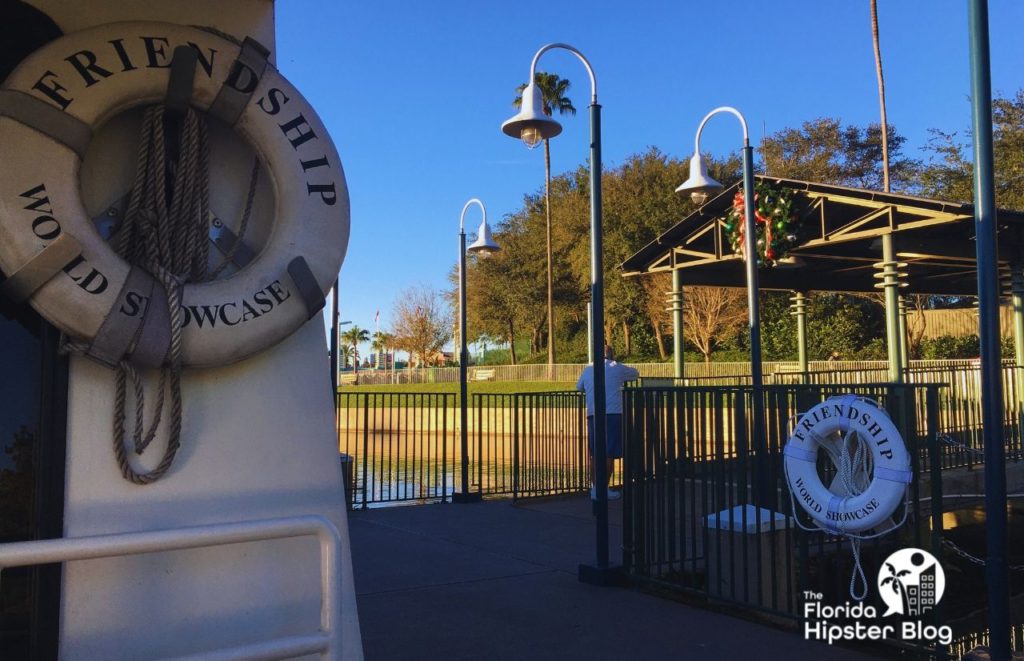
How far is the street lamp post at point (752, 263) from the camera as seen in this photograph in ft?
15.6

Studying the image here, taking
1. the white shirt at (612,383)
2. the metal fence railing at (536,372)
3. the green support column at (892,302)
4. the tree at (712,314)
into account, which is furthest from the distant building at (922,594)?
the tree at (712,314)

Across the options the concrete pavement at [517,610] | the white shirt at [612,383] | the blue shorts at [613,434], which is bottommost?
the concrete pavement at [517,610]

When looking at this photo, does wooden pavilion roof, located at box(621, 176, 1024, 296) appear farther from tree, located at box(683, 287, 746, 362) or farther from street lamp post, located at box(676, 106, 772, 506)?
tree, located at box(683, 287, 746, 362)

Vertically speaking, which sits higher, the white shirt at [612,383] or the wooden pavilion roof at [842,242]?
the wooden pavilion roof at [842,242]

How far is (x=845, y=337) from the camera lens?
30547 mm

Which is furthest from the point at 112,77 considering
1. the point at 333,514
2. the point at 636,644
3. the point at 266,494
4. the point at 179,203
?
the point at 636,644

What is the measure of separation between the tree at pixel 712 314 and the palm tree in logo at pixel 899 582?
29.5 meters

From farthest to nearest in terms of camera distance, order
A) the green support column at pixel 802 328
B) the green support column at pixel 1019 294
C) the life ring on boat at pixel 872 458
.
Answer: the green support column at pixel 802 328, the green support column at pixel 1019 294, the life ring on boat at pixel 872 458

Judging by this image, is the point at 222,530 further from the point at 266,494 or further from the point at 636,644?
the point at 636,644

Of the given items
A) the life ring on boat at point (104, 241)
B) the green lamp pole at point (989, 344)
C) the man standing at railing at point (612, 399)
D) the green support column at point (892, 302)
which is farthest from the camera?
the green support column at point (892, 302)

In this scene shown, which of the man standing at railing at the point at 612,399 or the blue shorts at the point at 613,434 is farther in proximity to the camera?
the blue shorts at the point at 613,434

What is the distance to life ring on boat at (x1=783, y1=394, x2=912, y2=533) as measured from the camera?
3.91 metres

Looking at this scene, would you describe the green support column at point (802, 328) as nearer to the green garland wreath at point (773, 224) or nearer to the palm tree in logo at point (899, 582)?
the green garland wreath at point (773, 224)

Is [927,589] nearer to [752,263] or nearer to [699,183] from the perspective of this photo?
[752,263]
